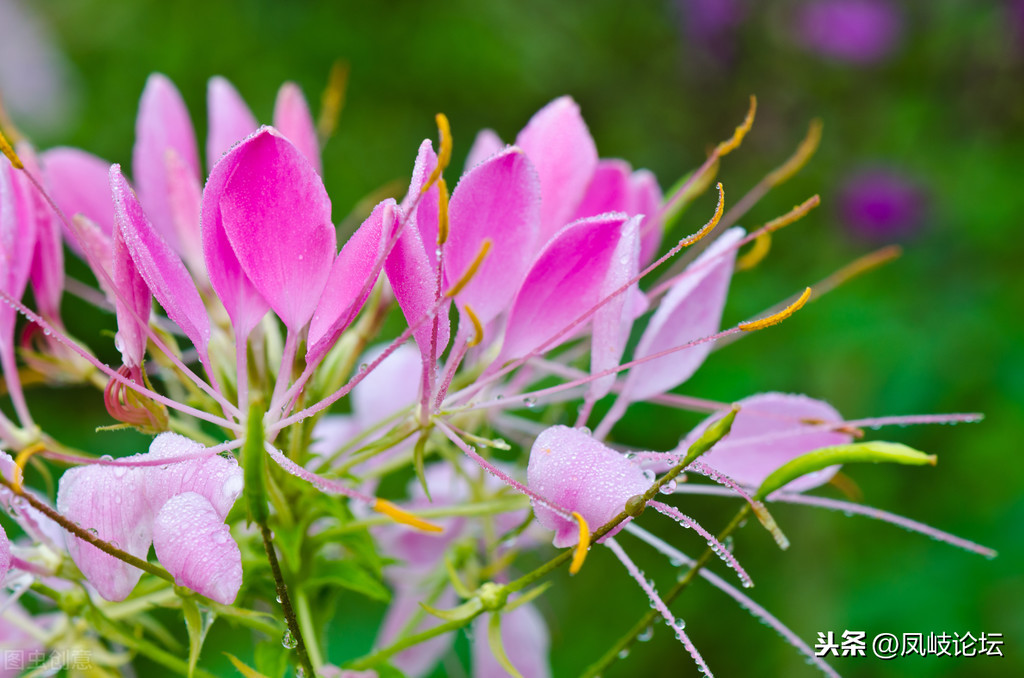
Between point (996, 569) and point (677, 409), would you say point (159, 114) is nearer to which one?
point (677, 409)

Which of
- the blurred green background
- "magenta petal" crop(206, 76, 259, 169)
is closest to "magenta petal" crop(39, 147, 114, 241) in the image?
"magenta petal" crop(206, 76, 259, 169)

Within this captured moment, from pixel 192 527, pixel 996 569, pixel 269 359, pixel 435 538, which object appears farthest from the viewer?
pixel 996 569

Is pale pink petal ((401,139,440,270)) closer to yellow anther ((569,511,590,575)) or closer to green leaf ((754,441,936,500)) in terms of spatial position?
yellow anther ((569,511,590,575))

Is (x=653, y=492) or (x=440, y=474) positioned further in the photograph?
(x=440, y=474)

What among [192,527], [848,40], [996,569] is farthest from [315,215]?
[848,40]

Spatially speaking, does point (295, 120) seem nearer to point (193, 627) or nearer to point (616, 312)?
point (616, 312)
